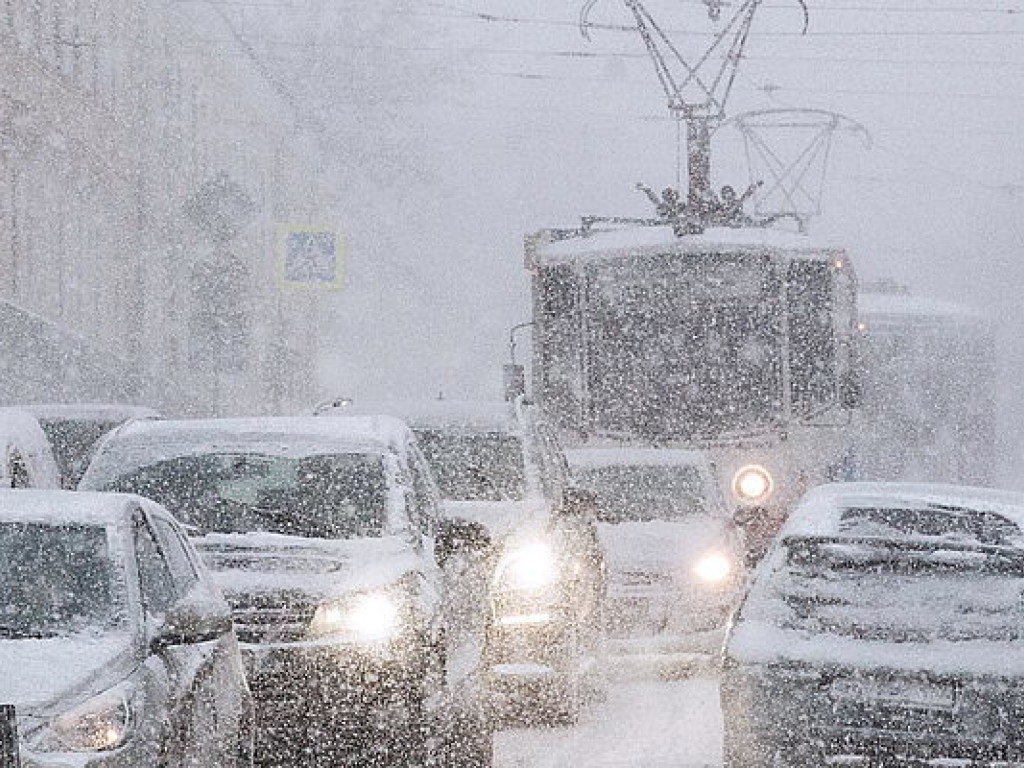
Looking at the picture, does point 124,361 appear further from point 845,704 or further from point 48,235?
point 845,704

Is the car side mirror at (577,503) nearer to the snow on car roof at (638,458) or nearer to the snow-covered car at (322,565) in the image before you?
the snow-covered car at (322,565)

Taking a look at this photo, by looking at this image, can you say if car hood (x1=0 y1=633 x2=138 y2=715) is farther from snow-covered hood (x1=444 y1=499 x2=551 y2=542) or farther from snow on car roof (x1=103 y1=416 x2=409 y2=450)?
snow-covered hood (x1=444 y1=499 x2=551 y2=542)

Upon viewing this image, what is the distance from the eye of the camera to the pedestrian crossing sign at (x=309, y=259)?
37.6m

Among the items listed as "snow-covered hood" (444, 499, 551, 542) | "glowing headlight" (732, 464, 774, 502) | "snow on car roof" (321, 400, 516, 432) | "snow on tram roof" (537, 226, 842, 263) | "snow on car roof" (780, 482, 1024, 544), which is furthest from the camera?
"snow on tram roof" (537, 226, 842, 263)

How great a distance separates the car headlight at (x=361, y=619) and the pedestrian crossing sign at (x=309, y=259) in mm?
27604

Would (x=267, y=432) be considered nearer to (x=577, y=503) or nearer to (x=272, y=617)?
(x=272, y=617)

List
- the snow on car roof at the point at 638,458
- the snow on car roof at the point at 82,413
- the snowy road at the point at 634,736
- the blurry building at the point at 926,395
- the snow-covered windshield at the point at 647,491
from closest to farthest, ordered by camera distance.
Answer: the snowy road at the point at 634,736, the snow-covered windshield at the point at 647,491, the snow on car roof at the point at 638,458, the snow on car roof at the point at 82,413, the blurry building at the point at 926,395

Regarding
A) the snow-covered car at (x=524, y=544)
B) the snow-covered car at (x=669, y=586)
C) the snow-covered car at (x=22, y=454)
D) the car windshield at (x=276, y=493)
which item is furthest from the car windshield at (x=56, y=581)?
the snow-covered car at (x=669, y=586)

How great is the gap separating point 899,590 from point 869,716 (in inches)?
25.3

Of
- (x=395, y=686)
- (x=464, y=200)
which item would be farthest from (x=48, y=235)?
(x=464, y=200)

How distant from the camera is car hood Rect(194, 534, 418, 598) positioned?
9.94 m

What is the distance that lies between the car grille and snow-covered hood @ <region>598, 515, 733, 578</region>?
590cm

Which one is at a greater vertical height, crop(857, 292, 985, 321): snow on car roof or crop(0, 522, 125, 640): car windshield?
crop(0, 522, 125, 640): car windshield

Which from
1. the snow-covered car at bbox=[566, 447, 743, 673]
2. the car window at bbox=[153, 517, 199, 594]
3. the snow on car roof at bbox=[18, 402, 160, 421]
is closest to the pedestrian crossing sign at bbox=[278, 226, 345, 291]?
the snow on car roof at bbox=[18, 402, 160, 421]
